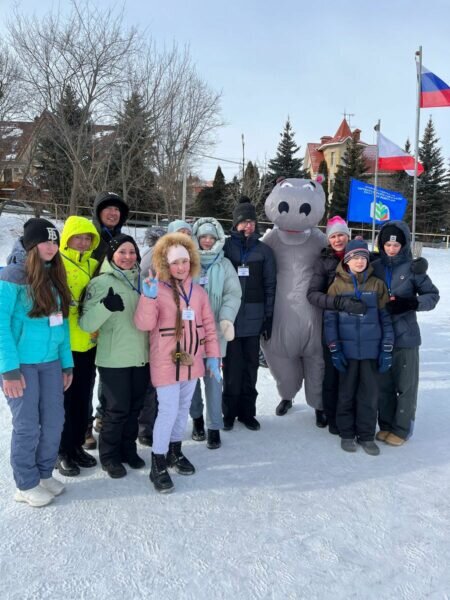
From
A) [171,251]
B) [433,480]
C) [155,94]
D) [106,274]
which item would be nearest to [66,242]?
[106,274]

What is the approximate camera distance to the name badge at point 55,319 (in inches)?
98.1

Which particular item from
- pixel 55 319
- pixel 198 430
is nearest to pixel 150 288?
pixel 55 319

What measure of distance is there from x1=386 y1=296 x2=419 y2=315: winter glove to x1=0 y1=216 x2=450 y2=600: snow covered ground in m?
1.06

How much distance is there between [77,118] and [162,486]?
14.1 metres

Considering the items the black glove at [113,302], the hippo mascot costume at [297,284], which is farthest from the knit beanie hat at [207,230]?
the black glove at [113,302]

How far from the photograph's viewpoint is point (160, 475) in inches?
108

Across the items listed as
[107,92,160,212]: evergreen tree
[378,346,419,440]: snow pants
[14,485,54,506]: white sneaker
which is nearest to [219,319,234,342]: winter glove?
[378,346,419,440]: snow pants

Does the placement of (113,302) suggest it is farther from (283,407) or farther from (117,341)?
(283,407)

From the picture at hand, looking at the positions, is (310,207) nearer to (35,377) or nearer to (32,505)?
(35,377)

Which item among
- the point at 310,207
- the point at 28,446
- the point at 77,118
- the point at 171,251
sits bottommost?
the point at 28,446

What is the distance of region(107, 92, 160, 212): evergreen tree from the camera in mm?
14969

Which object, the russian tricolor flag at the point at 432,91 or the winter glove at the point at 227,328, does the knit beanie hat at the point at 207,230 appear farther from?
the russian tricolor flag at the point at 432,91

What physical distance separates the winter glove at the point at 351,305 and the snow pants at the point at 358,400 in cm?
38

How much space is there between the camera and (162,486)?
2.71 meters
